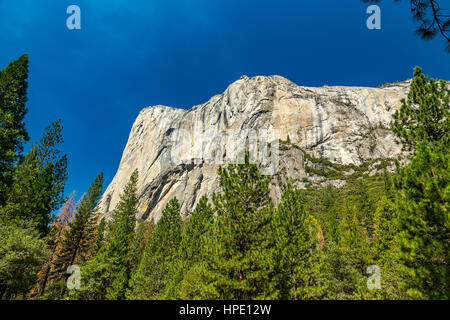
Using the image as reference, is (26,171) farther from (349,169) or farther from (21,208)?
(349,169)

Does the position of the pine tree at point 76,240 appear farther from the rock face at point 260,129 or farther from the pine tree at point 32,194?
the rock face at point 260,129

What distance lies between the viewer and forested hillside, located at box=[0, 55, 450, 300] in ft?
24.4

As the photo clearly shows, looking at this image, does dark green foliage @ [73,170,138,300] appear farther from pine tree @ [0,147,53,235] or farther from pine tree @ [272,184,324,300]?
pine tree @ [272,184,324,300]

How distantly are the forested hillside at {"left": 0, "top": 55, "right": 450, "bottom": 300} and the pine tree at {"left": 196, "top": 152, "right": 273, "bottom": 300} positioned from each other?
0.18 feet

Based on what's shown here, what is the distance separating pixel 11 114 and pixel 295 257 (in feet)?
70.0

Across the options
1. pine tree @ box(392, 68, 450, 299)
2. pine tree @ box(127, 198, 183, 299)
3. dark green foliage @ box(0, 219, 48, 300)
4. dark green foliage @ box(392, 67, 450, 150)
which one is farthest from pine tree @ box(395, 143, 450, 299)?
dark green foliage @ box(0, 219, 48, 300)

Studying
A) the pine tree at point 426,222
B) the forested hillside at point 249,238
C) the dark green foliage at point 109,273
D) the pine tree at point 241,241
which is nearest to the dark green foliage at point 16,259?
the forested hillside at point 249,238

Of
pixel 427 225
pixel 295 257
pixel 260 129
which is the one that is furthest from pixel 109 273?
pixel 260 129

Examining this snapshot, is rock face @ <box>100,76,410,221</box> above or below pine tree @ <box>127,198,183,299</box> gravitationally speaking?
above

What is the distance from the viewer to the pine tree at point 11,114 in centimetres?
1373

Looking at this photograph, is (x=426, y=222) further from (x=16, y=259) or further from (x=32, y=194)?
(x=32, y=194)

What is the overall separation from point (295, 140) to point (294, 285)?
96.1 metres

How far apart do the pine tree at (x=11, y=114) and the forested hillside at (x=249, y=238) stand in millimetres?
63
